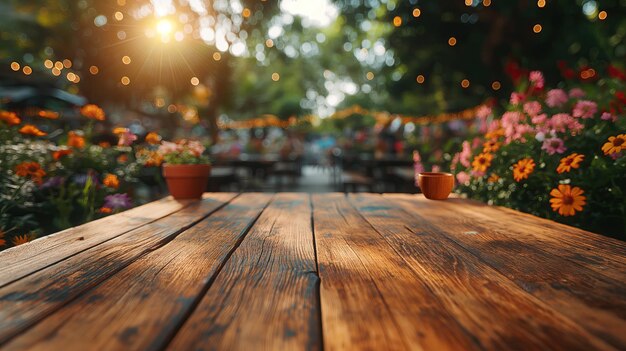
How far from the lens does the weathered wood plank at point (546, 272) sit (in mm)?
547

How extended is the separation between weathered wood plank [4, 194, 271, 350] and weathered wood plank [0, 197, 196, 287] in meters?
0.19

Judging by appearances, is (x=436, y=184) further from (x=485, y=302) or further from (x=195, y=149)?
(x=195, y=149)

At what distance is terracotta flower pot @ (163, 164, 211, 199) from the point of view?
1.71 meters

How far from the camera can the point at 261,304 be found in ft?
1.94

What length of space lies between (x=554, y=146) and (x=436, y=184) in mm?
585

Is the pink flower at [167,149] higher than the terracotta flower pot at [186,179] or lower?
higher

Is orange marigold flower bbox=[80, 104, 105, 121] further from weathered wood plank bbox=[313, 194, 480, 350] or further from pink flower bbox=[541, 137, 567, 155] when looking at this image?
pink flower bbox=[541, 137, 567, 155]

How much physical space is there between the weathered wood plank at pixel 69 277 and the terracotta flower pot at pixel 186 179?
0.58 meters

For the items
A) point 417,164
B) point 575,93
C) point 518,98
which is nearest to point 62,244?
point 518,98

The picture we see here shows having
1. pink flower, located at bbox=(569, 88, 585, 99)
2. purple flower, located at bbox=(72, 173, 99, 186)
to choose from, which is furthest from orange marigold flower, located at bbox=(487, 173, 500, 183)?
purple flower, located at bbox=(72, 173, 99, 186)

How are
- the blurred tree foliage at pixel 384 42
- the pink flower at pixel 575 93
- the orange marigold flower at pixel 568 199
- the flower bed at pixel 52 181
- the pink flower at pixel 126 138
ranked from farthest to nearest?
the blurred tree foliage at pixel 384 42 → the pink flower at pixel 575 93 → the pink flower at pixel 126 138 → the flower bed at pixel 52 181 → the orange marigold flower at pixel 568 199

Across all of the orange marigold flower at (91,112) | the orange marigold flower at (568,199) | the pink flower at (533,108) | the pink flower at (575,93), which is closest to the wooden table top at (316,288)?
the orange marigold flower at (568,199)

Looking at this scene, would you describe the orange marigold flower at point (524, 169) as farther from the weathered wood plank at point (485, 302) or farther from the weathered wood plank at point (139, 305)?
the weathered wood plank at point (139, 305)

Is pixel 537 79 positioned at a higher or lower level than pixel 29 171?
higher
